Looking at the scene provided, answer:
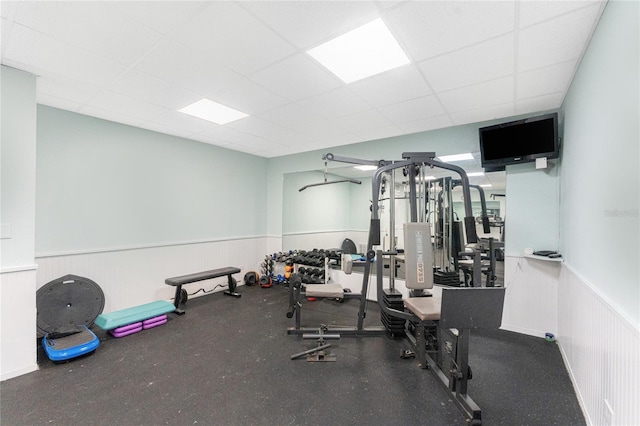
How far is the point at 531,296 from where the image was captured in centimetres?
315

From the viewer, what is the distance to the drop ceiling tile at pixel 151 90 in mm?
2453

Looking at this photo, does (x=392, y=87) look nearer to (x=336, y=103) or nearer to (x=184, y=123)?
(x=336, y=103)

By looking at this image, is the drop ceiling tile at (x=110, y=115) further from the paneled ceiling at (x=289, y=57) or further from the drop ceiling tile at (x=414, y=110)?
the drop ceiling tile at (x=414, y=110)

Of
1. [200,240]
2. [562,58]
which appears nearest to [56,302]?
[200,240]

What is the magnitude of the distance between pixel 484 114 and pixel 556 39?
1407 millimetres

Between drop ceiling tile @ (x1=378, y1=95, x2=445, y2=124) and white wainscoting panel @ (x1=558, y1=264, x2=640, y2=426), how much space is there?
77.3 inches

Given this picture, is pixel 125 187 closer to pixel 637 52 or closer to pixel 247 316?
pixel 247 316

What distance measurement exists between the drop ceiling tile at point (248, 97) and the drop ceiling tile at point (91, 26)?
2.44 feet

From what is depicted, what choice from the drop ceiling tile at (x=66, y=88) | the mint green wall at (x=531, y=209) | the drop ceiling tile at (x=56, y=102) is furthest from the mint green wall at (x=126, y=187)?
the mint green wall at (x=531, y=209)

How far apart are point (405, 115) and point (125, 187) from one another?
12.3 ft

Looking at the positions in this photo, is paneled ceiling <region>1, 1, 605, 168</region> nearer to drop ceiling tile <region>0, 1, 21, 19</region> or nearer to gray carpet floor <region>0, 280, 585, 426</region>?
drop ceiling tile <region>0, 1, 21, 19</region>

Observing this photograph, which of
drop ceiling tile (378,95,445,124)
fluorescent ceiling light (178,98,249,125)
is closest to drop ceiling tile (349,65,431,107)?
drop ceiling tile (378,95,445,124)

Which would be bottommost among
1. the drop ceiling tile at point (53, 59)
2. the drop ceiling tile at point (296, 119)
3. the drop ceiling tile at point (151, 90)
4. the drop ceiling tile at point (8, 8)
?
the drop ceiling tile at point (296, 119)

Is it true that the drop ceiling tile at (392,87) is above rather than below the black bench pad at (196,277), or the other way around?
above
